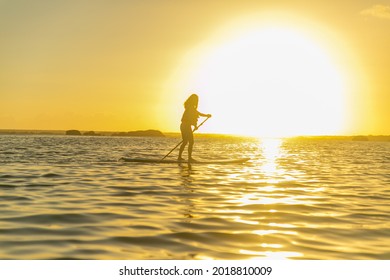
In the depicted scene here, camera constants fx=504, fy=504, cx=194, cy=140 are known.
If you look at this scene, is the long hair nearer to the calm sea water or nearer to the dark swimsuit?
the dark swimsuit

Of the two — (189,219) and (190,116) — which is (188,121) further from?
(189,219)

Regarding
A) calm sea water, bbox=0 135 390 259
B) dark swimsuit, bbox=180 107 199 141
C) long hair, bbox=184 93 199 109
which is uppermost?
long hair, bbox=184 93 199 109

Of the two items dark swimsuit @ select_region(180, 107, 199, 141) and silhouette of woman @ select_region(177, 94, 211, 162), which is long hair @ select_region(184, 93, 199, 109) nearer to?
silhouette of woman @ select_region(177, 94, 211, 162)

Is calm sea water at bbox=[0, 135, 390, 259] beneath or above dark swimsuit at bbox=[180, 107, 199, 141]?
beneath

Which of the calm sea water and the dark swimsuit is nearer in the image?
the calm sea water

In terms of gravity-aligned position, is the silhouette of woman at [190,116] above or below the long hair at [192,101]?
below

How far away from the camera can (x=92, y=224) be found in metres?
8.18

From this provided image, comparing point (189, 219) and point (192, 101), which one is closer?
point (189, 219)

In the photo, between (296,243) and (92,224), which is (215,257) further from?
(92,224)

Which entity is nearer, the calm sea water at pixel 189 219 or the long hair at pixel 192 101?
the calm sea water at pixel 189 219

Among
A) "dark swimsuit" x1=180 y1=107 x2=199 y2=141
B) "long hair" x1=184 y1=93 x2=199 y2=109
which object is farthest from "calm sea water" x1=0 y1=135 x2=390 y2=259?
"long hair" x1=184 y1=93 x2=199 y2=109

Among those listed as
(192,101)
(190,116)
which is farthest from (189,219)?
(192,101)

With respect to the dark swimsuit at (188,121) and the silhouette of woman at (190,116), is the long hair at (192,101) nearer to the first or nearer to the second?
the silhouette of woman at (190,116)

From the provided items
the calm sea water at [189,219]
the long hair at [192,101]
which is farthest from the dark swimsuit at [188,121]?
the calm sea water at [189,219]
